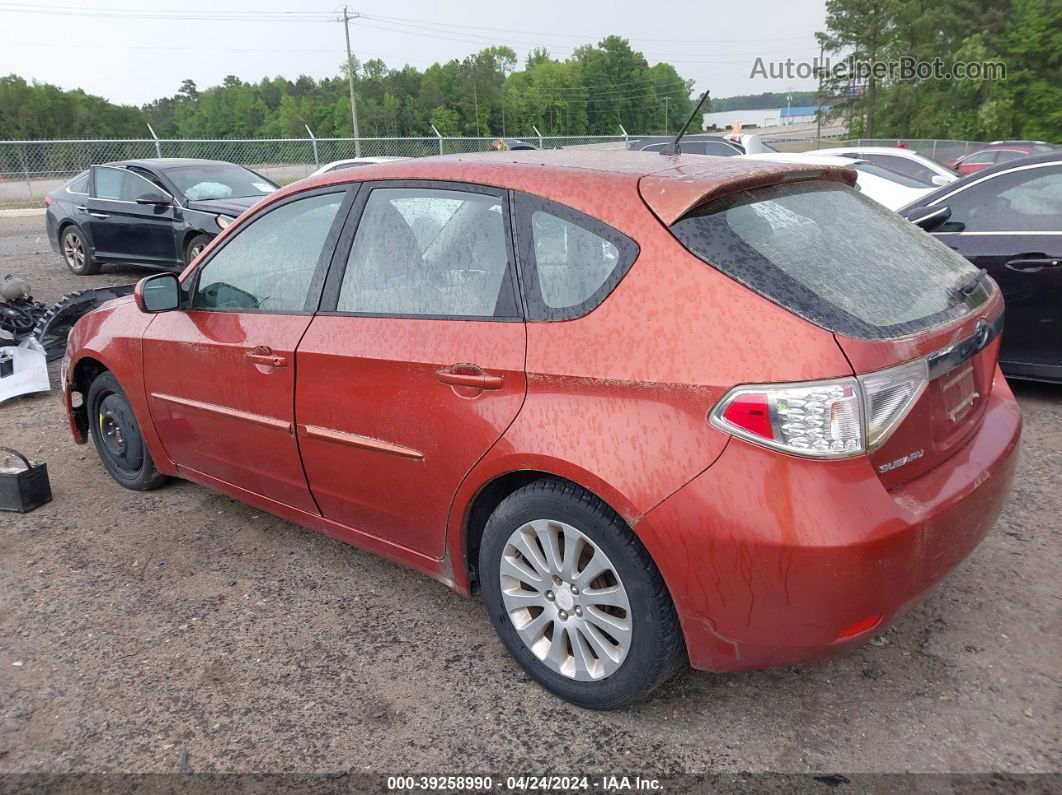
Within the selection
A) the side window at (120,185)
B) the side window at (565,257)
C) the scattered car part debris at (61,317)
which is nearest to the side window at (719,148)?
the side window at (120,185)

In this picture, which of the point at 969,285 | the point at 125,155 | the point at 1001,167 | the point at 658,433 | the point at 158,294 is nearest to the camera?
the point at 658,433

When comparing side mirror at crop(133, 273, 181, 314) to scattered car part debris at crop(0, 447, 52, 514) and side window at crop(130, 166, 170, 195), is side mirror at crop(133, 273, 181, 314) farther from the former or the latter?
side window at crop(130, 166, 170, 195)

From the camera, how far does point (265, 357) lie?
322cm

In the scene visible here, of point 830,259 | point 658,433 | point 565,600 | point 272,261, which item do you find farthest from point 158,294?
point 830,259

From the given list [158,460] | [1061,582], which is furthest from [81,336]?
[1061,582]

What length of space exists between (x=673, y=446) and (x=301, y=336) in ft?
5.27

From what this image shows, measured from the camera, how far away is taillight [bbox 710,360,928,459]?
2.05 meters

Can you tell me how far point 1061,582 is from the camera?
320 cm

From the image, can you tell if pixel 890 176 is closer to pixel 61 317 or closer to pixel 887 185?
pixel 887 185

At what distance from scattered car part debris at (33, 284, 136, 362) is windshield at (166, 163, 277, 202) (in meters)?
3.31

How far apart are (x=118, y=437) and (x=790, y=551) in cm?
372

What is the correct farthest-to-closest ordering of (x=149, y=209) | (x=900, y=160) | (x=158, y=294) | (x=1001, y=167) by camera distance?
(x=900, y=160) < (x=149, y=209) < (x=1001, y=167) < (x=158, y=294)

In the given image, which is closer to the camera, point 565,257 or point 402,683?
point 565,257

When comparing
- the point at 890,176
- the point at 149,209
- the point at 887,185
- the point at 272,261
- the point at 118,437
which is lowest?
the point at 118,437
